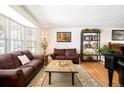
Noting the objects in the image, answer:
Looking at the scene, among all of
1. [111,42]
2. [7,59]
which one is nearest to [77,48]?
[111,42]

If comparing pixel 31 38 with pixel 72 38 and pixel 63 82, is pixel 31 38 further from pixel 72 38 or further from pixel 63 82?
pixel 63 82

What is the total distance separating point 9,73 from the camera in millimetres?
3033

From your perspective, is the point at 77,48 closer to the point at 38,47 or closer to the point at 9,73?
the point at 38,47

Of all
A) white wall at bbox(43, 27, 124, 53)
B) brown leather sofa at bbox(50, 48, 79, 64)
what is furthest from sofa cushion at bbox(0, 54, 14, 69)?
white wall at bbox(43, 27, 124, 53)

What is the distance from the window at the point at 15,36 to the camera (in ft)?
17.3

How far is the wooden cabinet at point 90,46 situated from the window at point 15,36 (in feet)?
9.45

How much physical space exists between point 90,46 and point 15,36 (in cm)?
476

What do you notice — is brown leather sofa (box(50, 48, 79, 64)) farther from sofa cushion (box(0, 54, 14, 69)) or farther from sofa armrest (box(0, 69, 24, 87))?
sofa armrest (box(0, 69, 24, 87))

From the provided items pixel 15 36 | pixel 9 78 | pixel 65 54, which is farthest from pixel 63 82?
pixel 65 54

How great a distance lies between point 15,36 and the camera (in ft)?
21.5

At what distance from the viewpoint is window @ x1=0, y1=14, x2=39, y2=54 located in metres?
5.29

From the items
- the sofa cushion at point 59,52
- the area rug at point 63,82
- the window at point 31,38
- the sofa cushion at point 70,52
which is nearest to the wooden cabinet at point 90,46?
the sofa cushion at point 70,52

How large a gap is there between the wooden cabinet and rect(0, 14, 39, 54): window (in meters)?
2.88
